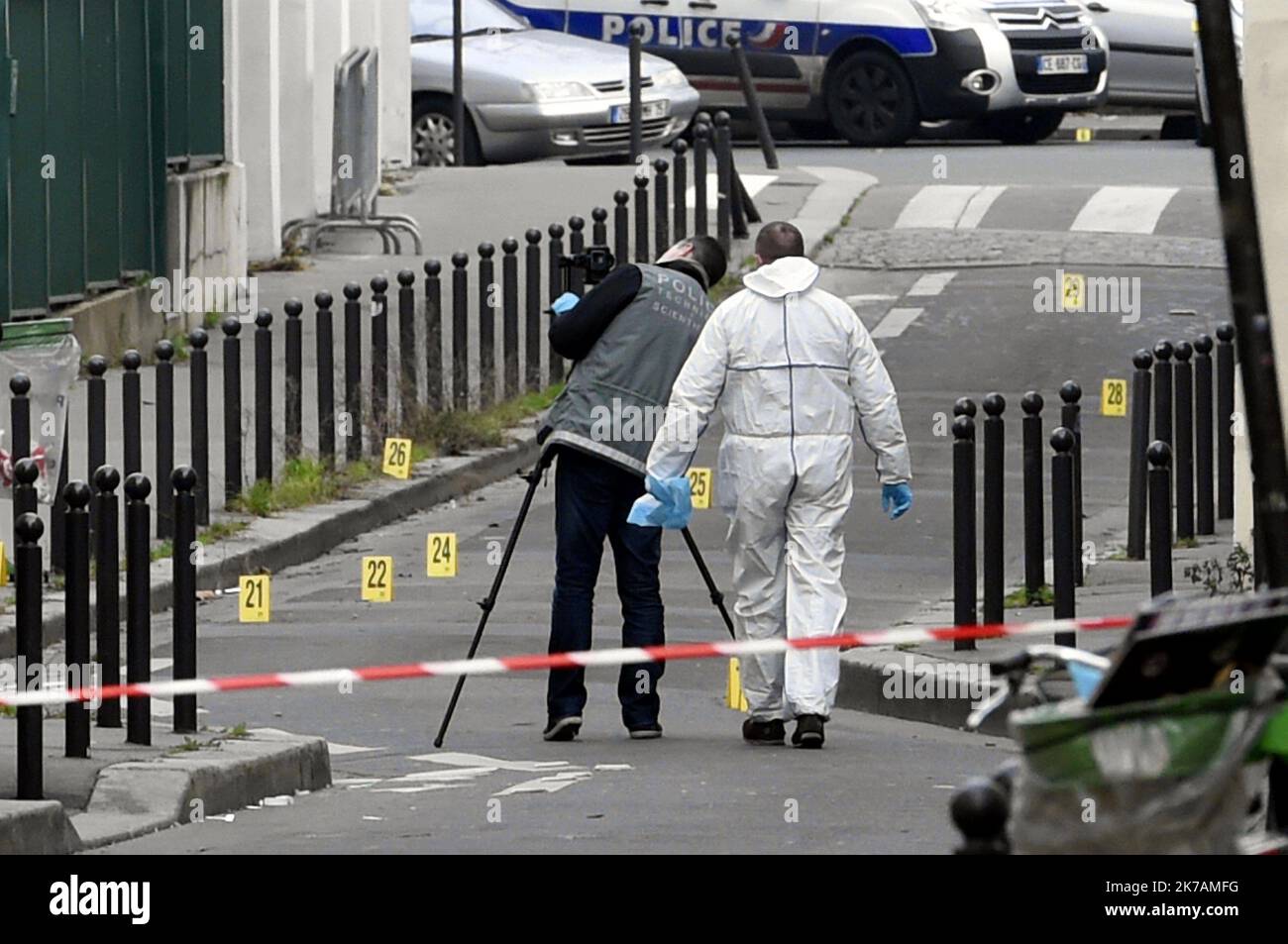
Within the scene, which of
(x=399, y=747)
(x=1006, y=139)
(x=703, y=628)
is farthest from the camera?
(x=1006, y=139)

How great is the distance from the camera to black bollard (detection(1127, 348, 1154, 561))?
1347cm

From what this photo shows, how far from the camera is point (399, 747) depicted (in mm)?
10211

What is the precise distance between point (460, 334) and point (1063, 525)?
6.14 metres

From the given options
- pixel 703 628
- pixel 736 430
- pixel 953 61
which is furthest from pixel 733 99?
pixel 736 430

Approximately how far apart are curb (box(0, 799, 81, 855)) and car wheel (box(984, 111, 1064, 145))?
19.8m

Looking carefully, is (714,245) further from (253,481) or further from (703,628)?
(253,481)

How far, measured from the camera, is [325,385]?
15250 millimetres

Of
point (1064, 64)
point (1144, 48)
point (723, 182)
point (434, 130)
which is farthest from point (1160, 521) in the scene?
point (1144, 48)

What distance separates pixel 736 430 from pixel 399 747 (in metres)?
1.53

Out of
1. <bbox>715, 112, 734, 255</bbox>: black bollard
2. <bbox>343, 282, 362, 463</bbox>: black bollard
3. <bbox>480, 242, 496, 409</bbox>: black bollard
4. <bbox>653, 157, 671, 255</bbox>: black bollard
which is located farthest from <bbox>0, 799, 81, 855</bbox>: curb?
<bbox>715, 112, 734, 255</bbox>: black bollard

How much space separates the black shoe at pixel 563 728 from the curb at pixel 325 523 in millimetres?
2268

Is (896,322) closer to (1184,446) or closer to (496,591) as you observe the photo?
(1184,446)

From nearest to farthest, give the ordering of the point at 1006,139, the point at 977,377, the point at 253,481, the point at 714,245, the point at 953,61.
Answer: the point at 714,245 → the point at 253,481 → the point at 977,377 → the point at 953,61 → the point at 1006,139

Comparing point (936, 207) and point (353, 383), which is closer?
point (353, 383)
